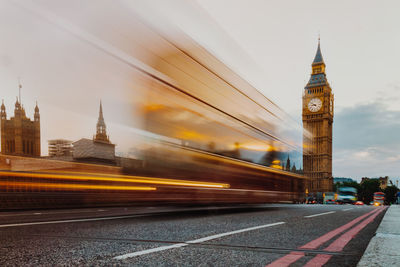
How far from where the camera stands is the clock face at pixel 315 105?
92.9 m

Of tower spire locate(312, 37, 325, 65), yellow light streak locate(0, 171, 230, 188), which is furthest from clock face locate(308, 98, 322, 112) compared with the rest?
yellow light streak locate(0, 171, 230, 188)

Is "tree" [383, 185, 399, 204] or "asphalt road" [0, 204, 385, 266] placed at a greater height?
"asphalt road" [0, 204, 385, 266]

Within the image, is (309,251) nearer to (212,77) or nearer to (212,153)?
(212,153)

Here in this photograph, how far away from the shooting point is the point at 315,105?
94.3 metres

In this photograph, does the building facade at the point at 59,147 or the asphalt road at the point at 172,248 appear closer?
the asphalt road at the point at 172,248

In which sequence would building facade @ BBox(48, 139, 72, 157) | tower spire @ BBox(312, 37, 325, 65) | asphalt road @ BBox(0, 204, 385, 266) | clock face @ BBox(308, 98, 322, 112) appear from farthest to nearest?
tower spire @ BBox(312, 37, 325, 65) < clock face @ BBox(308, 98, 322, 112) < building facade @ BBox(48, 139, 72, 157) < asphalt road @ BBox(0, 204, 385, 266)

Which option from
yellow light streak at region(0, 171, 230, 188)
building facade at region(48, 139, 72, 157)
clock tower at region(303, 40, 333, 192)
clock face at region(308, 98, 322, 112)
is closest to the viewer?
yellow light streak at region(0, 171, 230, 188)

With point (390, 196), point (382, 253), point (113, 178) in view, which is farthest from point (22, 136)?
point (390, 196)

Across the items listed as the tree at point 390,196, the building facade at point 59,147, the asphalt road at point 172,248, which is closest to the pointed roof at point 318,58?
the tree at point 390,196

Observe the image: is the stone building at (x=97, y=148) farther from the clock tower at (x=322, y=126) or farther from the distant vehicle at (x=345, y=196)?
the clock tower at (x=322, y=126)

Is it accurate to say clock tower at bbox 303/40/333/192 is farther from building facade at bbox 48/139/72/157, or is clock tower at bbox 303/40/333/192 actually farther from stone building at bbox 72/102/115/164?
building facade at bbox 48/139/72/157

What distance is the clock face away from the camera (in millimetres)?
92938

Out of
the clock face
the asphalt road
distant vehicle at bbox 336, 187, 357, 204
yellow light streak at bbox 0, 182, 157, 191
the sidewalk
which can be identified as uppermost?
the clock face

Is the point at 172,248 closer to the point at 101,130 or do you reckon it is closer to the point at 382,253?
the point at 382,253
